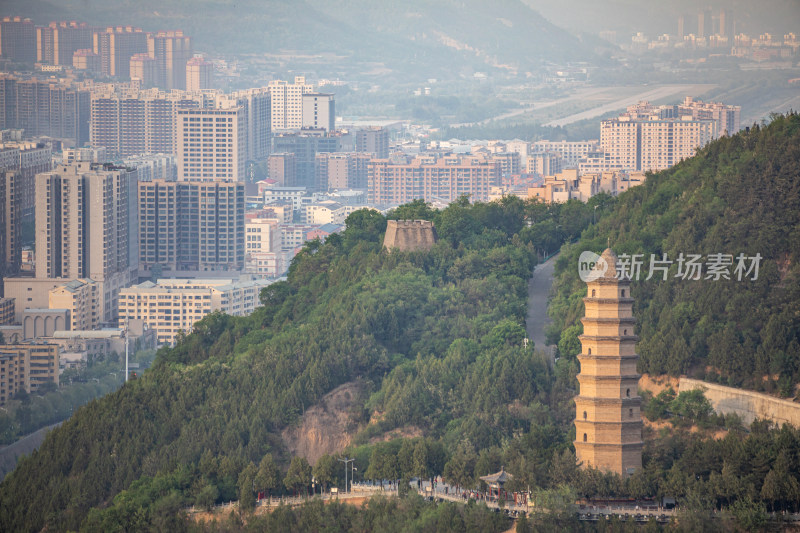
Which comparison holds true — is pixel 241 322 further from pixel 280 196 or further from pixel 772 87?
pixel 772 87

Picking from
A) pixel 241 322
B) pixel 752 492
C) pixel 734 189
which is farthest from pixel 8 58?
pixel 752 492

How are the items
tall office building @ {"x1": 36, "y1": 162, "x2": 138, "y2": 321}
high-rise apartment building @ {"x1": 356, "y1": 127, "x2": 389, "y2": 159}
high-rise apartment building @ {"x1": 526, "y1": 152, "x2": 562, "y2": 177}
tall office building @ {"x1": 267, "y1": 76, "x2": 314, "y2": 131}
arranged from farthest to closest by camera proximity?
tall office building @ {"x1": 267, "y1": 76, "x2": 314, "y2": 131} < high-rise apartment building @ {"x1": 356, "y1": 127, "x2": 389, "y2": 159} < high-rise apartment building @ {"x1": 526, "y1": 152, "x2": 562, "y2": 177} < tall office building @ {"x1": 36, "y1": 162, "x2": 138, "y2": 321}

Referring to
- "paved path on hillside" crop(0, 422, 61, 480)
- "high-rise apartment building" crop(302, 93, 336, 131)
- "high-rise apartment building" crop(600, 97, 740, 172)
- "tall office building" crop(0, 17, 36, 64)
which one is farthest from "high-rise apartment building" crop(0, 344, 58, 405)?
"tall office building" crop(0, 17, 36, 64)

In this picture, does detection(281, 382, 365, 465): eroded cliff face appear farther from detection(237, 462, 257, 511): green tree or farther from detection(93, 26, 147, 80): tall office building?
detection(93, 26, 147, 80): tall office building

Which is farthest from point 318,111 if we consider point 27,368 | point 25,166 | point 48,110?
point 27,368

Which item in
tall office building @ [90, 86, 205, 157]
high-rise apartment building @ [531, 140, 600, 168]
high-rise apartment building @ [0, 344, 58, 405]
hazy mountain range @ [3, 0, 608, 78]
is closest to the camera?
high-rise apartment building @ [0, 344, 58, 405]

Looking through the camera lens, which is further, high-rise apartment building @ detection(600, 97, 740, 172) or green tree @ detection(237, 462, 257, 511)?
high-rise apartment building @ detection(600, 97, 740, 172)

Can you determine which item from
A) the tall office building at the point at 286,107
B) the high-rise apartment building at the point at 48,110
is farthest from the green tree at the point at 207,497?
the tall office building at the point at 286,107
